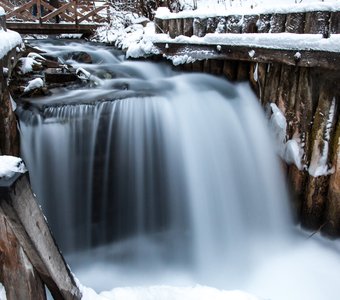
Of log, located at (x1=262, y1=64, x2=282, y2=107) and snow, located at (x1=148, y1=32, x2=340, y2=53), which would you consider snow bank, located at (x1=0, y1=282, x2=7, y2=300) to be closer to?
snow, located at (x1=148, y1=32, x2=340, y2=53)

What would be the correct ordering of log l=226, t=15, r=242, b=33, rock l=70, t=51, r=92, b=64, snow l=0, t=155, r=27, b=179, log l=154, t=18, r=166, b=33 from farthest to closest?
1. rock l=70, t=51, r=92, b=64
2. log l=154, t=18, r=166, b=33
3. log l=226, t=15, r=242, b=33
4. snow l=0, t=155, r=27, b=179

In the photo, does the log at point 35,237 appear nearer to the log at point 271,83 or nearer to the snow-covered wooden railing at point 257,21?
the snow-covered wooden railing at point 257,21

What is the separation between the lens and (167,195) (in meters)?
4.03

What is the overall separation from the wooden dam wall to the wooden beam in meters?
0.01

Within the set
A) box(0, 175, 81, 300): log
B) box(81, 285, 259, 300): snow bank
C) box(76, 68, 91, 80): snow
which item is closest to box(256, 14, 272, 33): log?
box(76, 68, 91, 80): snow

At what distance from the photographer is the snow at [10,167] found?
3.87 feet

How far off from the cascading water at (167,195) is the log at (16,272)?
1824 millimetres

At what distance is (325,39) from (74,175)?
288cm

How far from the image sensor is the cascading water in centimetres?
352

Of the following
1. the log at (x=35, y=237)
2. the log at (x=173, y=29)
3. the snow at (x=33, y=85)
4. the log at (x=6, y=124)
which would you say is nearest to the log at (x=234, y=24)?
the log at (x=173, y=29)

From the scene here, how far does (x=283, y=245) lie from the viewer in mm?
3893

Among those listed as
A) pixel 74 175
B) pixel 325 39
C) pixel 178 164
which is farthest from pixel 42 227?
pixel 325 39

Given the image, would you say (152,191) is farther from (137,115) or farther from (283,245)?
(283,245)

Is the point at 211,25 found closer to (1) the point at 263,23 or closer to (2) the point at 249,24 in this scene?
(2) the point at 249,24
